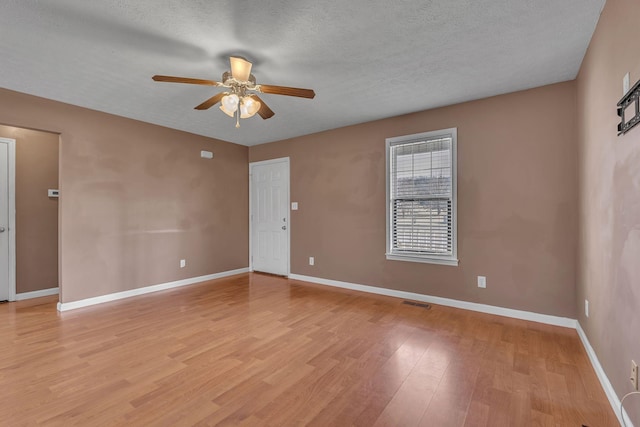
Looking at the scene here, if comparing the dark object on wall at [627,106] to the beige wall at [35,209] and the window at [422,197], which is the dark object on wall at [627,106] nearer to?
the window at [422,197]

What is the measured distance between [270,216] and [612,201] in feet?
15.2

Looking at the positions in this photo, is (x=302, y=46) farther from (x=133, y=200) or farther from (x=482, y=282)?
(x=133, y=200)

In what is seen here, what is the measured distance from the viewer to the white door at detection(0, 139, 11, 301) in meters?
3.85

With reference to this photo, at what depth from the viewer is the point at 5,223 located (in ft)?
12.8

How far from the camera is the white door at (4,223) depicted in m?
3.85

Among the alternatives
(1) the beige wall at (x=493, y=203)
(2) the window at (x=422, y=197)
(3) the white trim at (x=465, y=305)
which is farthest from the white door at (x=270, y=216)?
(2) the window at (x=422, y=197)

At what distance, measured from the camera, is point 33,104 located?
3281 mm

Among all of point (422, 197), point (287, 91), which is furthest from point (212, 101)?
point (422, 197)

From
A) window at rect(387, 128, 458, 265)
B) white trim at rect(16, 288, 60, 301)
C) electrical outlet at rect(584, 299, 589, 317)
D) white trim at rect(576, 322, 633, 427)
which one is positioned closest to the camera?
white trim at rect(576, 322, 633, 427)

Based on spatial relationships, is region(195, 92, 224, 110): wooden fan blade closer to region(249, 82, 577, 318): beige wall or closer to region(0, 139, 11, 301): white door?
region(249, 82, 577, 318): beige wall

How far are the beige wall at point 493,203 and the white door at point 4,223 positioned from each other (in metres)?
4.52

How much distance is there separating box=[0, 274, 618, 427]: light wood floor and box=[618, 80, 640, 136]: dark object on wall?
1.63 metres

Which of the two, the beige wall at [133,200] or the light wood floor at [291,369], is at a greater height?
the beige wall at [133,200]

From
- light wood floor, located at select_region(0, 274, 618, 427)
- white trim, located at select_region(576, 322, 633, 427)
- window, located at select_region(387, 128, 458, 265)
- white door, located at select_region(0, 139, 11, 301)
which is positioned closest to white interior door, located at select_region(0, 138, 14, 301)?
white door, located at select_region(0, 139, 11, 301)
